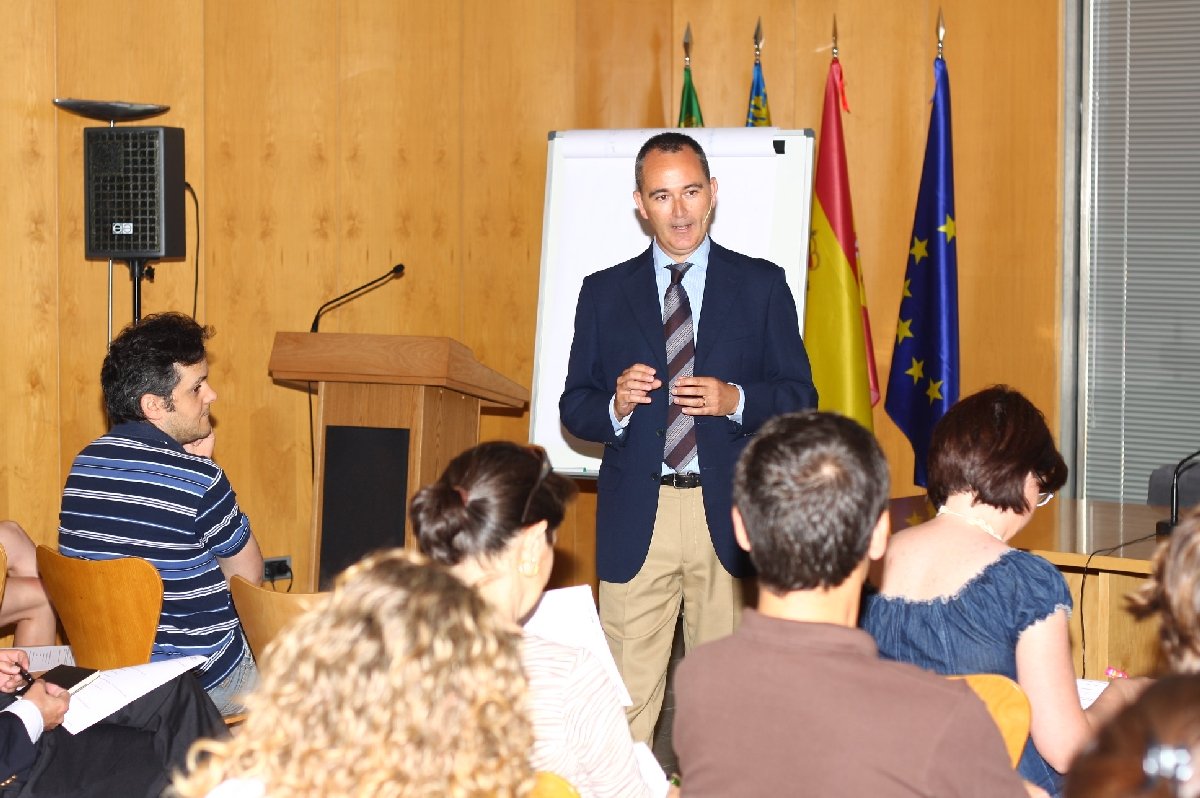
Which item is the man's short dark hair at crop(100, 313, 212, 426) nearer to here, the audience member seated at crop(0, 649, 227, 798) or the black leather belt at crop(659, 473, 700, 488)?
the audience member seated at crop(0, 649, 227, 798)

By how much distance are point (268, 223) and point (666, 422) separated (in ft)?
8.26

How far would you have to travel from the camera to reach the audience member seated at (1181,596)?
1.59 m

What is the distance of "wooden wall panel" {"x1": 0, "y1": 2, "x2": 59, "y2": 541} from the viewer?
4.53 m

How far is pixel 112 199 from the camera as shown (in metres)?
4.38

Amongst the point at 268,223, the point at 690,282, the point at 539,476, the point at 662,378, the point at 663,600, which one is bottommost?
the point at 663,600

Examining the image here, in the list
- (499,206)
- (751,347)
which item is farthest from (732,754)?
(499,206)

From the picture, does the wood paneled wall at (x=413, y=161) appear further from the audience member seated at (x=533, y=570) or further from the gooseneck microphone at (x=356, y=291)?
the audience member seated at (x=533, y=570)

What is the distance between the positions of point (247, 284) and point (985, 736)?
4.14 metres

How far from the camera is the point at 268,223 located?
5.13m

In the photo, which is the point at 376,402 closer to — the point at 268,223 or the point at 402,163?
the point at 268,223

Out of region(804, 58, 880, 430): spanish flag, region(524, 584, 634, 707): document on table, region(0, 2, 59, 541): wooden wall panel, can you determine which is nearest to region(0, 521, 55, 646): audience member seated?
region(0, 2, 59, 541): wooden wall panel

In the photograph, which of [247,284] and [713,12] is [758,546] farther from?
[713,12]

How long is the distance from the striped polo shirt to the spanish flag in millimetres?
2775

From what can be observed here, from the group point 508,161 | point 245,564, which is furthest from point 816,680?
point 508,161
